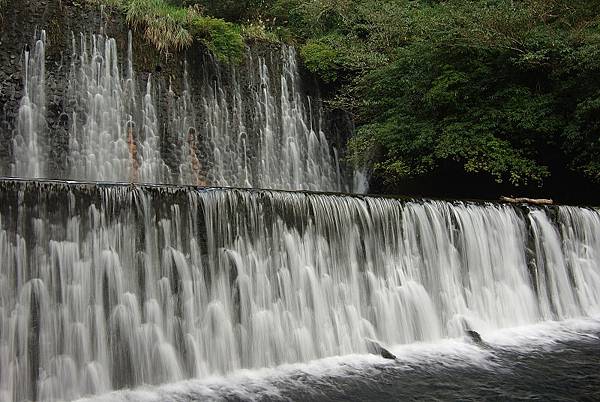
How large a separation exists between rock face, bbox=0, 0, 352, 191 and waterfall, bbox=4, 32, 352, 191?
33 millimetres

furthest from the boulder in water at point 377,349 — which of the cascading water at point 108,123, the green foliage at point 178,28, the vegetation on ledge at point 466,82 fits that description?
the green foliage at point 178,28

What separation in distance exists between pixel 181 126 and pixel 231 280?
7.66 metres

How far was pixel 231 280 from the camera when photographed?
6879 mm

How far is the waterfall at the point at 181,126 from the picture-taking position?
11.9m

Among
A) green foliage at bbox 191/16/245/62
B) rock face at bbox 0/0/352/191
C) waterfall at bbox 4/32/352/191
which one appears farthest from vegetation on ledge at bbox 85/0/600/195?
waterfall at bbox 4/32/352/191

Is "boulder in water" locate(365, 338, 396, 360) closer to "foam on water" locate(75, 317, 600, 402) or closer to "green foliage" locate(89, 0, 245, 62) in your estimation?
"foam on water" locate(75, 317, 600, 402)

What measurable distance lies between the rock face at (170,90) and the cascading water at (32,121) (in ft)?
0.33

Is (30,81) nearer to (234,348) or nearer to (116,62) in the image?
(116,62)

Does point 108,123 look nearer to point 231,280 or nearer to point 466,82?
point 231,280

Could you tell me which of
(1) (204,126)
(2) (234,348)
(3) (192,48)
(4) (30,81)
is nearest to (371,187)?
(1) (204,126)

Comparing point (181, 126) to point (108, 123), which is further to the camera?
point (181, 126)

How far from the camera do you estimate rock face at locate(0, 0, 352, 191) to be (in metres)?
11.8

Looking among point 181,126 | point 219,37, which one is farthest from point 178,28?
point 181,126

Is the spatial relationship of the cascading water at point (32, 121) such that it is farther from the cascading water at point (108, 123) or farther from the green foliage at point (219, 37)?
the green foliage at point (219, 37)
